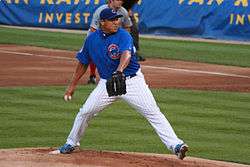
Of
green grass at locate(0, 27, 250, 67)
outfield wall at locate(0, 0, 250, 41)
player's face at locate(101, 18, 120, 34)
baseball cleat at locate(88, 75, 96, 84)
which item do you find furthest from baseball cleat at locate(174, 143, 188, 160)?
outfield wall at locate(0, 0, 250, 41)

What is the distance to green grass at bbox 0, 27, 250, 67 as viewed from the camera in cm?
2306

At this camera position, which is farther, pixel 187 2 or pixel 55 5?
pixel 55 5

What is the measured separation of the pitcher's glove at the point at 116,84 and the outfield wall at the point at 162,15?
61.5ft

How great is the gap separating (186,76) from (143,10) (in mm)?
10668

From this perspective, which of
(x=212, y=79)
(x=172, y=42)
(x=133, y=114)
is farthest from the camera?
(x=172, y=42)

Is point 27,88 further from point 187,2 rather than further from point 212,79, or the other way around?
point 187,2

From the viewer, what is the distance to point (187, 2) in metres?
28.8

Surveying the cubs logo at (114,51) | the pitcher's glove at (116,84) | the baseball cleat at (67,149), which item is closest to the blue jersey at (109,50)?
the cubs logo at (114,51)

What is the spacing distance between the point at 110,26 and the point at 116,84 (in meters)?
0.69

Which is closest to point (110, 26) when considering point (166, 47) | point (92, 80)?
point (92, 80)

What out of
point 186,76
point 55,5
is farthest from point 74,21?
point 186,76

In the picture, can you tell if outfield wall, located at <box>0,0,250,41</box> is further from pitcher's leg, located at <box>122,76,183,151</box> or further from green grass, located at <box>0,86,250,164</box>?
pitcher's leg, located at <box>122,76,183,151</box>

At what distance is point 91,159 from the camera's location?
968 centimetres

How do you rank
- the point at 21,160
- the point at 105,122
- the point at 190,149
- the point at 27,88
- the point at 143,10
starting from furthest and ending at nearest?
the point at 143,10, the point at 27,88, the point at 105,122, the point at 190,149, the point at 21,160
